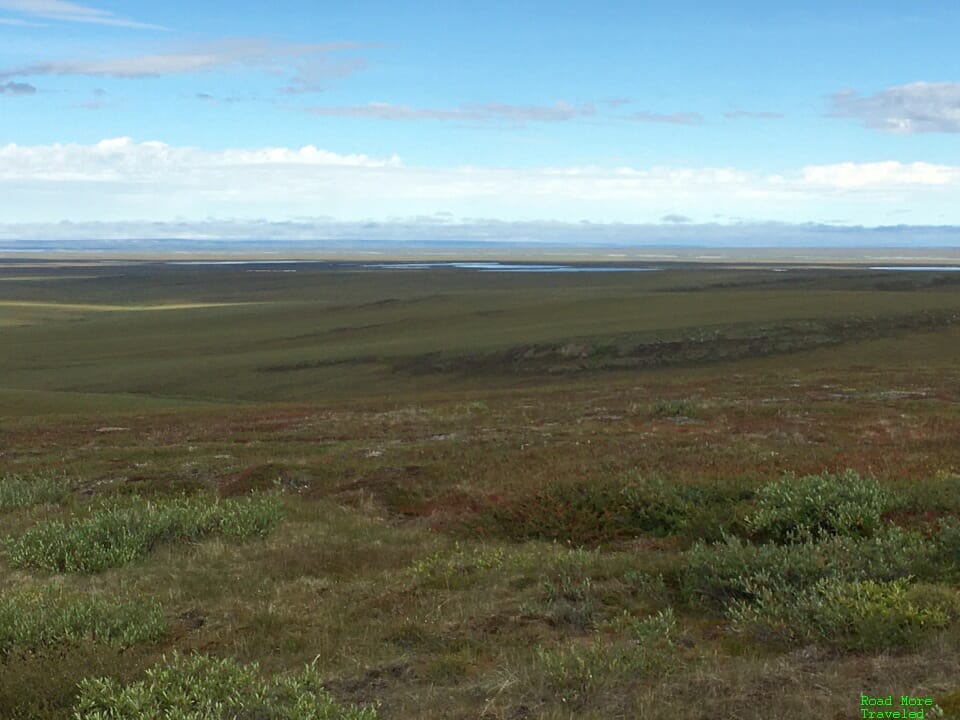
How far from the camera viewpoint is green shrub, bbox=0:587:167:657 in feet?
29.4

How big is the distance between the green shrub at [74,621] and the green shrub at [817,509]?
8269 millimetres

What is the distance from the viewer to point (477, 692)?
7.39 m

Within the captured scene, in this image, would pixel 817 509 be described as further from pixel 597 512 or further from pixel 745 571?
pixel 597 512

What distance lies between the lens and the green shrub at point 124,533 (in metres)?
12.4

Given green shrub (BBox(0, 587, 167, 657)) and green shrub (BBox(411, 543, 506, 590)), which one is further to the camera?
green shrub (BBox(411, 543, 506, 590))

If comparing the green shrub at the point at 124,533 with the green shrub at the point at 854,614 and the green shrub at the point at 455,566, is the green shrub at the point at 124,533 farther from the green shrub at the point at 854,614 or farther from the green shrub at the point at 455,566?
the green shrub at the point at 854,614

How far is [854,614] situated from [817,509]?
4025mm

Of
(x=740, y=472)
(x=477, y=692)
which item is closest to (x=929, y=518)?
A: (x=740, y=472)

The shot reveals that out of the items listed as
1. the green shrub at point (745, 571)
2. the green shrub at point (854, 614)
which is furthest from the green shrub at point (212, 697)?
the green shrub at point (745, 571)

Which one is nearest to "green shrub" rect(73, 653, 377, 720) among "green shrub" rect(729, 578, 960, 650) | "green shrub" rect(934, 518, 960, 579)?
"green shrub" rect(729, 578, 960, 650)

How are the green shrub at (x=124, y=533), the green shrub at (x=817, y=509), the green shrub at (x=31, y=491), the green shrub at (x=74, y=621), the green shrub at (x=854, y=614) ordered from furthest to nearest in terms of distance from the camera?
the green shrub at (x=31, y=491) < the green shrub at (x=124, y=533) < the green shrub at (x=817, y=509) < the green shrub at (x=74, y=621) < the green shrub at (x=854, y=614)

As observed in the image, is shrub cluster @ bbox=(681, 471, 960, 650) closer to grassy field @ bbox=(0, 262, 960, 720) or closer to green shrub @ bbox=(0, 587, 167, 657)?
grassy field @ bbox=(0, 262, 960, 720)

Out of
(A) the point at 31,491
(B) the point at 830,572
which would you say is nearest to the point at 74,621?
(B) the point at 830,572

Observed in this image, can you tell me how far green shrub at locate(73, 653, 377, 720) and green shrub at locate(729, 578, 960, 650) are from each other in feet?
14.4
